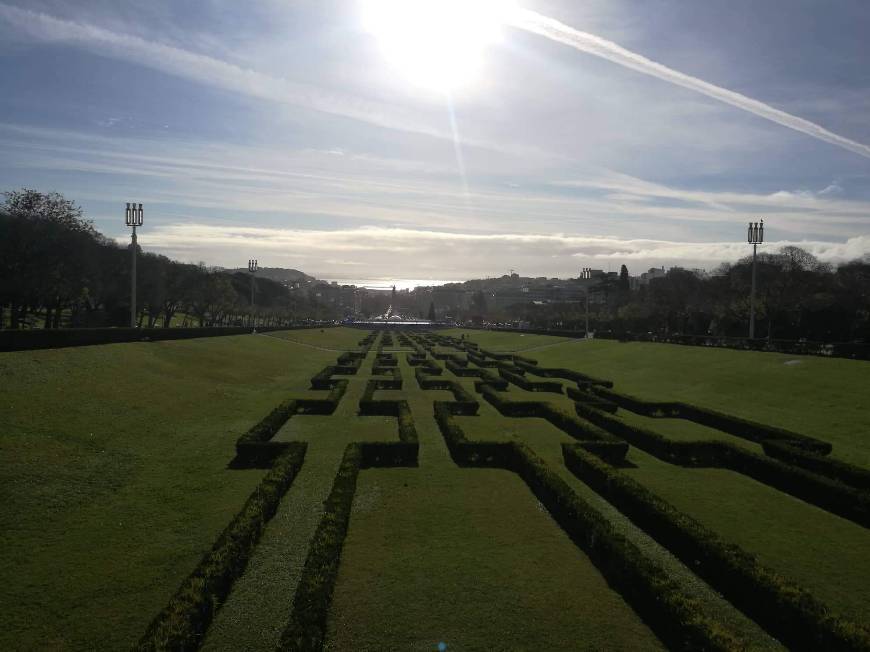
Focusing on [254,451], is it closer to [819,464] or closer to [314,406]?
[314,406]

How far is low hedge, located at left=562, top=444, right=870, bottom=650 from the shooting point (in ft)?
26.7

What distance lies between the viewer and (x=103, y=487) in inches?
582

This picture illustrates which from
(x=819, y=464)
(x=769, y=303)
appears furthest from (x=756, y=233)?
(x=819, y=464)

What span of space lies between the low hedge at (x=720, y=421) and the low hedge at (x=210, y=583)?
56.3ft

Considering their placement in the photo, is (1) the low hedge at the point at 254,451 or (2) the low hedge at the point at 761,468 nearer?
(2) the low hedge at the point at 761,468

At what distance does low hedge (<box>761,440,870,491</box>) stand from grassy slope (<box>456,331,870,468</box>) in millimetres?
2506

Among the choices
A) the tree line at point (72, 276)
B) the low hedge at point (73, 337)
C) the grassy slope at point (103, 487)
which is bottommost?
the grassy slope at point (103, 487)

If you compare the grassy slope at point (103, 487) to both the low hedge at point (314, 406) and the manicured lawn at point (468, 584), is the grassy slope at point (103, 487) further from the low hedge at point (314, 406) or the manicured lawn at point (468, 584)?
the manicured lawn at point (468, 584)

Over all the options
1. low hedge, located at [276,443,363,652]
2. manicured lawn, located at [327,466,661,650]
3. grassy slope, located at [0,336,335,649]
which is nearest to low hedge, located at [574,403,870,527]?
manicured lawn, located at [327,466,661,650]

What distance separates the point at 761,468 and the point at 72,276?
5065 cm

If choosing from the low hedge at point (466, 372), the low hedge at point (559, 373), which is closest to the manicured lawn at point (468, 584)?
the low hedge at point (559, 373)

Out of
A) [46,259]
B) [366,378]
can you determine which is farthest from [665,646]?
[46,259]

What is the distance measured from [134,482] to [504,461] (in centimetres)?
1058

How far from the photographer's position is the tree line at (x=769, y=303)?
197ft
